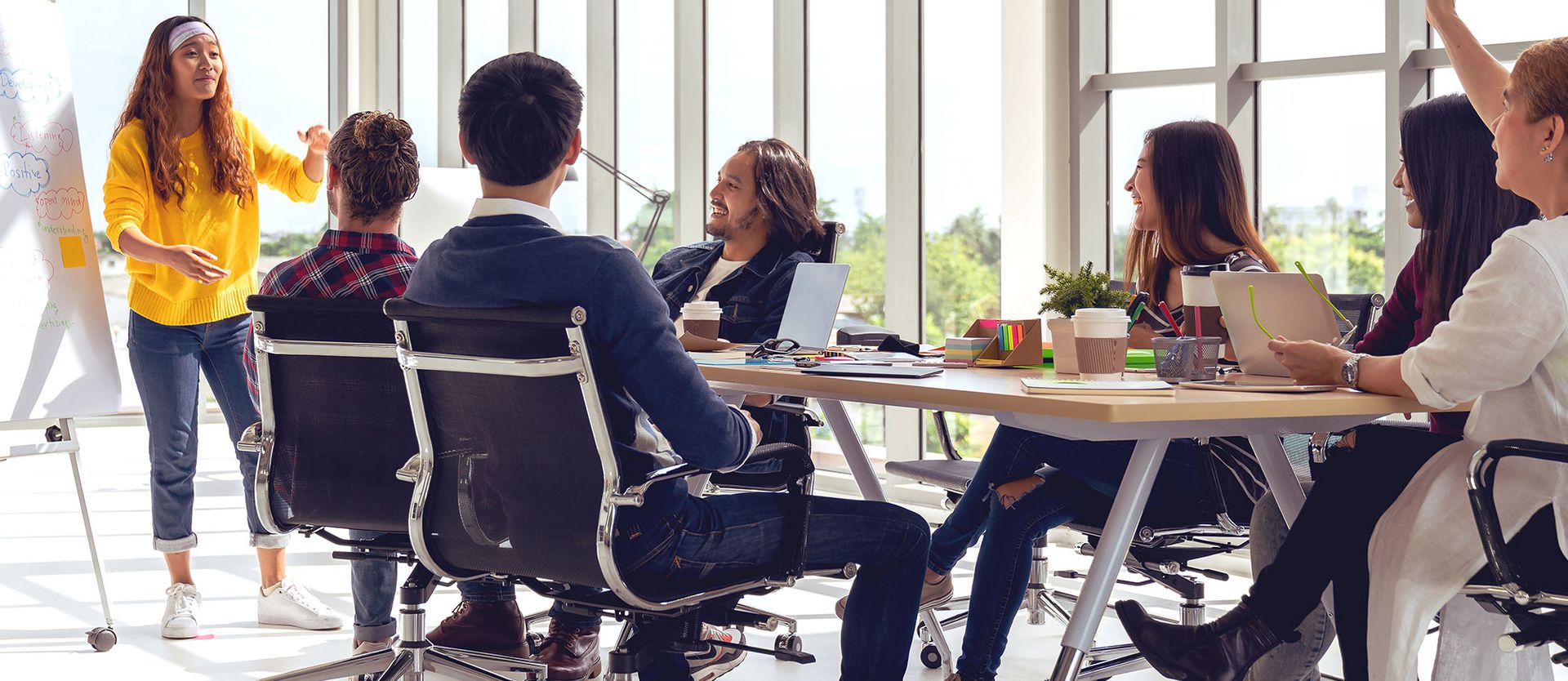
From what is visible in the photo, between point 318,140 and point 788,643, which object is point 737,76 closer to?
point 318,140

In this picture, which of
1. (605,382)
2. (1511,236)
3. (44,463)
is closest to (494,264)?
(605,382)

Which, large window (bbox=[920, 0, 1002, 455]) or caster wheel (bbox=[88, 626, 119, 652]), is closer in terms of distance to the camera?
caster wheel (bbox=[88, 626, 119, 652])

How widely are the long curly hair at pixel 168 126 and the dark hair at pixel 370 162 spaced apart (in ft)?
3.34

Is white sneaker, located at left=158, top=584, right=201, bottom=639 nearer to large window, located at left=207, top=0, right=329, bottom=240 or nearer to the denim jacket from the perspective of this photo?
the denim jacket

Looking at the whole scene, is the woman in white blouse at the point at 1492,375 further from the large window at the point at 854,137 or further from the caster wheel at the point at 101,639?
the large window at the point at 854,137

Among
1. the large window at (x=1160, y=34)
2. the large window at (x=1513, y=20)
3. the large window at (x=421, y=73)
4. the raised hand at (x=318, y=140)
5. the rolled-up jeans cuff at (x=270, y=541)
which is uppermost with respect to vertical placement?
the large window at (x=421, y=73)

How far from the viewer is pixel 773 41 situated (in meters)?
5.66

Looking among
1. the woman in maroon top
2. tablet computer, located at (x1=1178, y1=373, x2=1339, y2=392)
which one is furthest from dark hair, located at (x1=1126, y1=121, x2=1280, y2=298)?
tablet computer, located at (x1=1178, y1=373, x2=1339, y2=392)

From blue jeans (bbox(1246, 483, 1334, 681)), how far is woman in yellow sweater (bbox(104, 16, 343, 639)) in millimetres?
2226

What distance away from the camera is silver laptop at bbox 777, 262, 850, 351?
285 cm

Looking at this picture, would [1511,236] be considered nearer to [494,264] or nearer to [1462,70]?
[1462,70]

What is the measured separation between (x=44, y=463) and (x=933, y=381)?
258 inches

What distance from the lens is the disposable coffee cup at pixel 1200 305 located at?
237cm

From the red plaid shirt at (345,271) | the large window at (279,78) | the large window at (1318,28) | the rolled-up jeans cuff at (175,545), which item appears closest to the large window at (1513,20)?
the large window at (1318,28)
